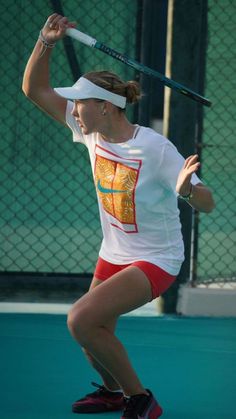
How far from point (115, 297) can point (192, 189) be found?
21.5 inches

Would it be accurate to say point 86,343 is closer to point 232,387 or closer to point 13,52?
point 232,387

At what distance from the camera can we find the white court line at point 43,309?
7.28 m

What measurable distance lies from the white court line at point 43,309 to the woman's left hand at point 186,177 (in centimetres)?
310

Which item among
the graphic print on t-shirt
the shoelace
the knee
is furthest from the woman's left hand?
the shoelace

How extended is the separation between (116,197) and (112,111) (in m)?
0.37

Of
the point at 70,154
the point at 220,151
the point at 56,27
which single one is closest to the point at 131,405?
the point at 56,27

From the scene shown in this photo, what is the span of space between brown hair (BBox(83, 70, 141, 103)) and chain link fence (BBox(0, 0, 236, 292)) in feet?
8.41

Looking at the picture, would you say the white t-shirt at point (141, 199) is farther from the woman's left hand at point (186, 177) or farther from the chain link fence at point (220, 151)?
the chain link fence at point (220, 151)

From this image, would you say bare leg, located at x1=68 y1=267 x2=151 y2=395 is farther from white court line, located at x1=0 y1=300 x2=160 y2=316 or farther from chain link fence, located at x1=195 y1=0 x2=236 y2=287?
chain link fence, located at x1=195 y1=0 x2=236 y2=287

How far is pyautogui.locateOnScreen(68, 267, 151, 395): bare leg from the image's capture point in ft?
14.6

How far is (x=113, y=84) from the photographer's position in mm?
4742

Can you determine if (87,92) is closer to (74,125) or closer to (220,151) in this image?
(74,125)

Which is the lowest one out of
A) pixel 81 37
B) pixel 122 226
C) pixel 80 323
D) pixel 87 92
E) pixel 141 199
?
pixel 80 323

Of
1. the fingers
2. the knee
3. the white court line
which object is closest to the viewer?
the knee
